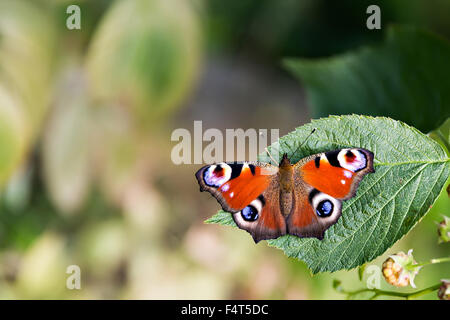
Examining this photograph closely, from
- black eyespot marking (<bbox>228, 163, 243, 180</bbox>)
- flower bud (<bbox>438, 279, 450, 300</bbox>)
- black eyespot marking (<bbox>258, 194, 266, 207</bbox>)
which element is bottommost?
flower bud (<bbox>438, 279, 450, 300</bbox>)

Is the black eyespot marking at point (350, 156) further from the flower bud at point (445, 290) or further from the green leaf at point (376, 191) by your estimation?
the flower bud at point (445, 290)

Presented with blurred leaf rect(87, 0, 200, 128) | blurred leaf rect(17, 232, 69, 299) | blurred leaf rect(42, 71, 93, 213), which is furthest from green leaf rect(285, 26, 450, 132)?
blurred leaf rect(17, 232, 69, 299)

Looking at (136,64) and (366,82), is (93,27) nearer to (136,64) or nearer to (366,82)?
(136,64)

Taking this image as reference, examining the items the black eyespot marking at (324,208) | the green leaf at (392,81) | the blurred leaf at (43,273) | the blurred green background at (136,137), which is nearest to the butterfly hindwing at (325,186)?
the black eyespot marking at (324,208)

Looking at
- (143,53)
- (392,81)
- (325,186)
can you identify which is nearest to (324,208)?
(325,186)

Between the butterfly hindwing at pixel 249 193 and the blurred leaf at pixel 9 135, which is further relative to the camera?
the blurred leaf at pixel 9 135

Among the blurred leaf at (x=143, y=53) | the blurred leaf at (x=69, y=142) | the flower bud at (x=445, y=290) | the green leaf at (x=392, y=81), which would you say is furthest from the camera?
the blurred leaf at (x=69, y=142)

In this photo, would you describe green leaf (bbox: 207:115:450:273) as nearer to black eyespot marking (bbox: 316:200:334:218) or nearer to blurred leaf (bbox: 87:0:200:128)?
black eyespot marking (bbox: 316:200:334:218)
